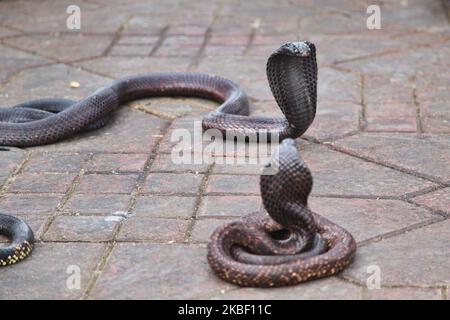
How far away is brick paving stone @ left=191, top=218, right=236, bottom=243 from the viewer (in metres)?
4.11

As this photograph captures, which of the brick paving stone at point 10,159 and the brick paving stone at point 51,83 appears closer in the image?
the brick paving stone at point 10,159

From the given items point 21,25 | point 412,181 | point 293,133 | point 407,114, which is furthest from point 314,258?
point 21,25

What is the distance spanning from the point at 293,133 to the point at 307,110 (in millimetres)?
321

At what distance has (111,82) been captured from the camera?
6020mm

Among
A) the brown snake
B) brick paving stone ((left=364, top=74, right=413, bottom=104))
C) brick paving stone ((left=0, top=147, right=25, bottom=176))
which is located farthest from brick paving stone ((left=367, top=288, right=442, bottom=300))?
brick paving stone ((left=364, top=74, right=413, bottom=104))

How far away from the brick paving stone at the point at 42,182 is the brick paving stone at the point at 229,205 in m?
0.70

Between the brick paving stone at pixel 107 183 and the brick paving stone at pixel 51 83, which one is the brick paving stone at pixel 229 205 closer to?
the brick paving stone at pixel 107 183

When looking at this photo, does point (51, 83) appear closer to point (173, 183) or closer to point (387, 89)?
point (173, 183)

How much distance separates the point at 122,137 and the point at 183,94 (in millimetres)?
819

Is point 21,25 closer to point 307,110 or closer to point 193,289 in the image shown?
point 307,110

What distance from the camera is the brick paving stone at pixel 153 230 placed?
4121 mm

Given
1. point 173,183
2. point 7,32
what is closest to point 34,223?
point 173,183

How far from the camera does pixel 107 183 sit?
15.6 ft

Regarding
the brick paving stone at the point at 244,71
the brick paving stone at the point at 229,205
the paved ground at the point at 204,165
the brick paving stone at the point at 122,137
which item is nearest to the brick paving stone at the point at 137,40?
the paved ground at the point at 204,165
